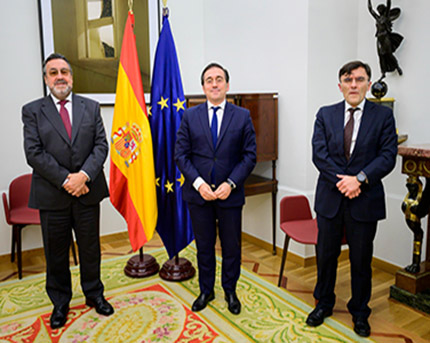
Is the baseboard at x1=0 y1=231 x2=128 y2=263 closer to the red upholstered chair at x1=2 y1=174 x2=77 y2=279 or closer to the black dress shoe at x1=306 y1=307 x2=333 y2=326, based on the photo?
the red upholstered chair at x1=2 y1=174 x2=77 y2=279

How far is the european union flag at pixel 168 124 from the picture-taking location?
11.0 ft

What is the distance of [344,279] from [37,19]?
3.84 m

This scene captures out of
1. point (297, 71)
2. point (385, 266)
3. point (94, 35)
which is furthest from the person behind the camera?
point (94, 35)

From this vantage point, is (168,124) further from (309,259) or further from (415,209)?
(415,209)

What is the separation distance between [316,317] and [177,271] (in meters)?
1.27

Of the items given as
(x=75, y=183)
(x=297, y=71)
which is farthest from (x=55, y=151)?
(x=297, y=71)

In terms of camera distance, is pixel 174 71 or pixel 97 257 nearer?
pixel 97 257

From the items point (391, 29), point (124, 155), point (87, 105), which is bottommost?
point (124, 155)

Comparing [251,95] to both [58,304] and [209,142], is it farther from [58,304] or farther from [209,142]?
[58,304]

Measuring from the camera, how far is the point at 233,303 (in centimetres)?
288

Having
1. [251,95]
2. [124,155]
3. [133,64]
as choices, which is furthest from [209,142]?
[251,95]

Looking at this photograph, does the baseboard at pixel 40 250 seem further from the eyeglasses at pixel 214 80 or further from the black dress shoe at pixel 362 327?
the black dress shoe at pixel 362 327

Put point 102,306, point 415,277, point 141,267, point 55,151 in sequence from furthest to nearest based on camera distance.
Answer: point 141,267, point 415,277, point 102,306, point 55,151

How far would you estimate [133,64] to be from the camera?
3289mm
